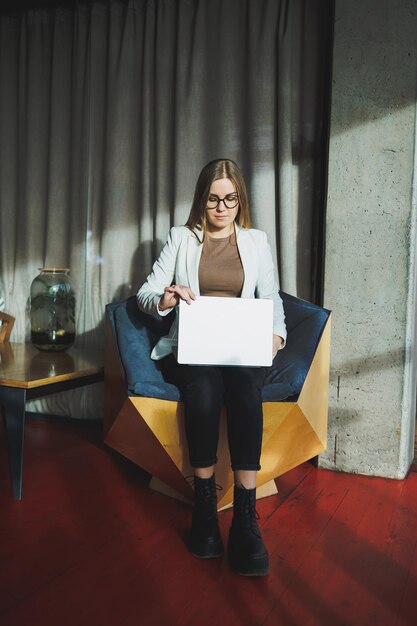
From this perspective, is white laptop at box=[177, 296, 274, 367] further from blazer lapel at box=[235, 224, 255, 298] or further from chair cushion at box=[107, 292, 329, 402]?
blazer lapel at box=[235, 224, 255, 298]

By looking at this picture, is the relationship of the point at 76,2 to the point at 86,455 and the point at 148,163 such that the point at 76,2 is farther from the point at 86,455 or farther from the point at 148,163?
the point at 86,455

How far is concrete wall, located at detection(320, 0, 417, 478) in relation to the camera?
2.37 m

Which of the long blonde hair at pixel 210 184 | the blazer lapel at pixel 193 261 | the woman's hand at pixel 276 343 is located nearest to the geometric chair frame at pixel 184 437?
the woman's hand at pixel 276 343

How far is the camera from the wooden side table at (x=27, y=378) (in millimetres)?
2145

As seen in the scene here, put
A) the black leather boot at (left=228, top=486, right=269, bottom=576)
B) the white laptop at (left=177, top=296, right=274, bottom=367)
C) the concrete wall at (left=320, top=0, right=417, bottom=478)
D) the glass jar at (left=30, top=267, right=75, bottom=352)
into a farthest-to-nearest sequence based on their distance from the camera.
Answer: the glass jar at (left=30, top=267, right=75, bottom=352), the concrete wall at (left=320, top=0, right=417, bottom=478), the white laptop at (left=177, top=296, right=274, bottom=367), the black leather boot at (left=228, top=486, right=269, bottom=576)

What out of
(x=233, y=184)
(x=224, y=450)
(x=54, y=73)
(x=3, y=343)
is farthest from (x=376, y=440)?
(x=54, y=73)

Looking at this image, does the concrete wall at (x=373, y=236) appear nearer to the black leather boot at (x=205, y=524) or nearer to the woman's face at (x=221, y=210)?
the woman's face at (x=221, y=210)

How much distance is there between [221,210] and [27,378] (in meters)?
0.94

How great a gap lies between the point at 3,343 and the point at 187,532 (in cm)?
169

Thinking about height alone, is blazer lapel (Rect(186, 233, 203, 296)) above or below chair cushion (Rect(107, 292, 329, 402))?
above

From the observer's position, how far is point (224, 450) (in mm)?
1975

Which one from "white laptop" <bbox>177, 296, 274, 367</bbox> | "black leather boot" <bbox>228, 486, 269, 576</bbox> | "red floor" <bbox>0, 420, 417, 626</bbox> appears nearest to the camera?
"red floor" <bbox>0, 420, 417, 626</bbox>

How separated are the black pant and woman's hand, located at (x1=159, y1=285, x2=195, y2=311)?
25cm

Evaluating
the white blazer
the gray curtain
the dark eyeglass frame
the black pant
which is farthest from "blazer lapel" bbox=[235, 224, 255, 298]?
the gray curtain
